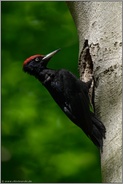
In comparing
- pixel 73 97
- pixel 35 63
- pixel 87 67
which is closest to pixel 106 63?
pixel 87 67

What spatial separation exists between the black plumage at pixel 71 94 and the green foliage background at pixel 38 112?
55cm

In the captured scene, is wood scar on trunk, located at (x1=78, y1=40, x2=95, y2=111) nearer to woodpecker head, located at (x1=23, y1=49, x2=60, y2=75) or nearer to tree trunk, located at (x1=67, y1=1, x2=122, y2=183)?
tree trunk, located at (x1=67, y1=1, x2=122, y2=183)

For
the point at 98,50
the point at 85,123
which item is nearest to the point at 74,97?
the point at 85,123

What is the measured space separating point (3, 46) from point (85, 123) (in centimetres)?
207

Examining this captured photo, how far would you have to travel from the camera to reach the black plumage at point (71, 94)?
417 cm

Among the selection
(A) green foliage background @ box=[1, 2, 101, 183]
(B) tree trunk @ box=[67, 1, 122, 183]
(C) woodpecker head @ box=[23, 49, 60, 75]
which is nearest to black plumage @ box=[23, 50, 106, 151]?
(C) woodpecker head @ box=[23, 49, 60, 75]

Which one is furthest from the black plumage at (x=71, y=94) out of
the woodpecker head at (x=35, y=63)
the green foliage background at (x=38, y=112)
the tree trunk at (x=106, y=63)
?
the green foliage background at (x=38, y=112)

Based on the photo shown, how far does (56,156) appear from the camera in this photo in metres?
5.74

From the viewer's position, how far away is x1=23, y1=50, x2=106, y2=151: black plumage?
13.7ft

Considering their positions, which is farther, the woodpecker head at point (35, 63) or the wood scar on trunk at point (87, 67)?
the woodpecker head at point (35, 63)

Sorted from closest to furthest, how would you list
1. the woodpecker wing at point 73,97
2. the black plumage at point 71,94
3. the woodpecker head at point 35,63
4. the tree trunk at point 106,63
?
1. the tree trunk at point 106,63
2. the black plumage at point 71,94
3. the woodpecker wing at point 73,97
4. the woodpecker head at point 35,63

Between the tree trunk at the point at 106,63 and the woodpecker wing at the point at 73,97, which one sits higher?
the tree trunk at the point at 106,63

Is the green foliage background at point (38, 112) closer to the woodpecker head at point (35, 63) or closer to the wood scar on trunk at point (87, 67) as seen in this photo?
the woodpecker head at point (35, 63)

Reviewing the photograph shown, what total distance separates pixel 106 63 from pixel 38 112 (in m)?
2.16
